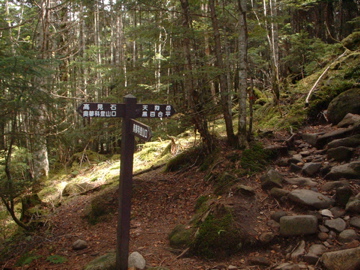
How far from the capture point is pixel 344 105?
24.1ft

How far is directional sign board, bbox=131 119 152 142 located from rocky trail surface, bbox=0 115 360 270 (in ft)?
7.00

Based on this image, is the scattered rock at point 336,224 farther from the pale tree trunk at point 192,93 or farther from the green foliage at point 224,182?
the pale tree trunk at point 192,93

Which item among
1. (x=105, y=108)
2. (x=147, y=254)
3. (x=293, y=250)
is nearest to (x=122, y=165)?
(x=105, y=108)

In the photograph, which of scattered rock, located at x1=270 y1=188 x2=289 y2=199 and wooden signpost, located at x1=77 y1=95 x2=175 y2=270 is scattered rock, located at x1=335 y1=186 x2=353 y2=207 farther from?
wooden signpost, located at x1=77 y1=95 x2=175 y2=270

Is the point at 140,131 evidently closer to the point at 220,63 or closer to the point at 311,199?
the point at 311,199

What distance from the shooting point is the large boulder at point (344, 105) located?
7.21 meters

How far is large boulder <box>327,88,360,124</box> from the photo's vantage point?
23.6ft

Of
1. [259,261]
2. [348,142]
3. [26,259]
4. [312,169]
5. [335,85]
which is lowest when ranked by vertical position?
[26,259]

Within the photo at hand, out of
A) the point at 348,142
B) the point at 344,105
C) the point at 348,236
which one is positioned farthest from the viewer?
the point at 344,105

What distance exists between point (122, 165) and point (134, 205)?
3359mm

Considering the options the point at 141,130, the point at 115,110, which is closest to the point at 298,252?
the point at 141,130

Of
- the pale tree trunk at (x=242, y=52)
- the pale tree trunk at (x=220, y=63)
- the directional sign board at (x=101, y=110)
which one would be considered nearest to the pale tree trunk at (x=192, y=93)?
the pale tree trunk at (x=220, y=63)

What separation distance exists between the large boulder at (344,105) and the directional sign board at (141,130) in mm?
5882

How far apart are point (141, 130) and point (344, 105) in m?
6.04
